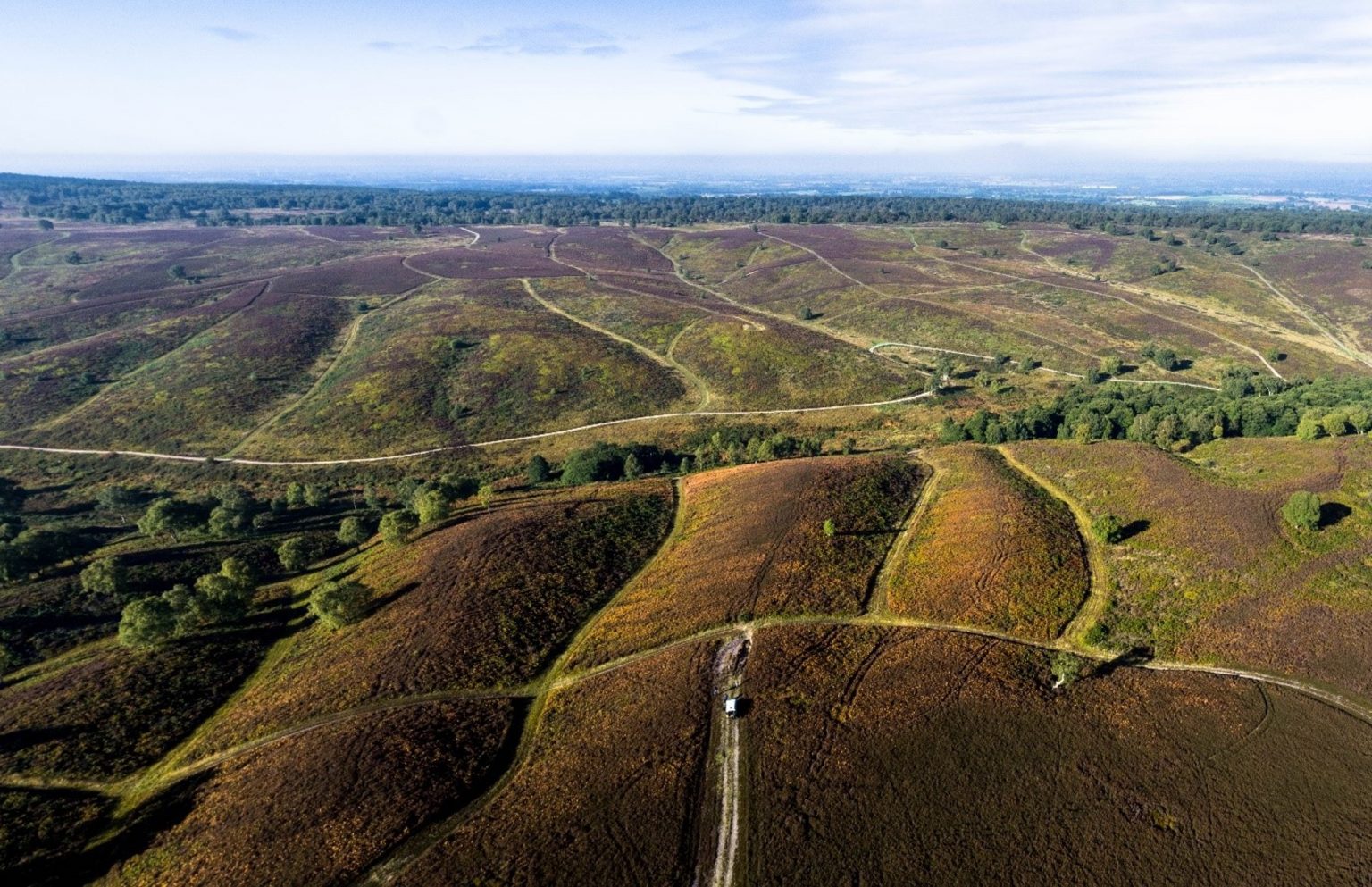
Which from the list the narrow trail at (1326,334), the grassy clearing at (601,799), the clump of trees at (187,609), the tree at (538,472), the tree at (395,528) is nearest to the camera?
the grassy clearing at (601,799)

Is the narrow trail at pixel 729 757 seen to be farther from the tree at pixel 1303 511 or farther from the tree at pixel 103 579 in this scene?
the tree at pixel 103 579

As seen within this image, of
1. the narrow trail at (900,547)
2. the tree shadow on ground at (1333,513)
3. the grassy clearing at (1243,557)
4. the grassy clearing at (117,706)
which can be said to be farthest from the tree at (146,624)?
the tree shadow on ground at (1333,513)

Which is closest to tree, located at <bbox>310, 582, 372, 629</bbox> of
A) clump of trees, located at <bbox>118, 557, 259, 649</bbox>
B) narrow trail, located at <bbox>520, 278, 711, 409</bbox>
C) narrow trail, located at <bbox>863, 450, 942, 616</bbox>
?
clump of trees, located at <bbox>118, 557, 259, 649</bbox>

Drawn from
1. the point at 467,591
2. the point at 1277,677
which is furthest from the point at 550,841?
the point at 1277,677

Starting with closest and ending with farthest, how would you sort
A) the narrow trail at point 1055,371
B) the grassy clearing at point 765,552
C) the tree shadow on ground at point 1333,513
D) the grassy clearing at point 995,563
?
the grassy clearing at point 995,563
the grassy clearing at point 765,552
the tree shadow on ground at point 1333,513
the narrow trail at point 1055,371

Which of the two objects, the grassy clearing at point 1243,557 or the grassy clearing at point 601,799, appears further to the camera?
the grassy clearing at point 1243,557

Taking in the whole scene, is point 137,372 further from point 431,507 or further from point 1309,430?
point 1309,430
